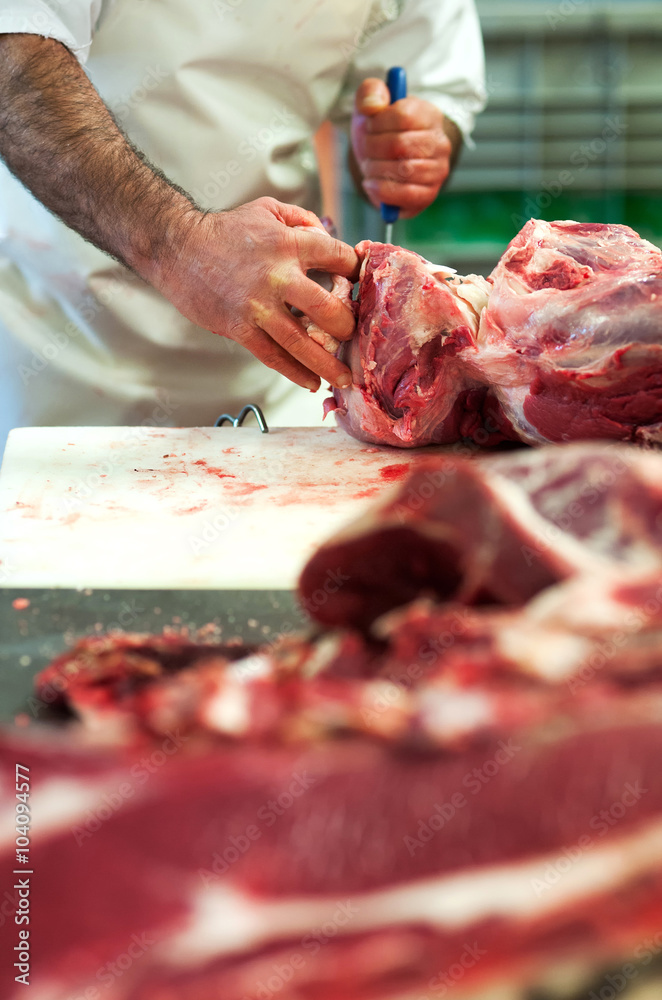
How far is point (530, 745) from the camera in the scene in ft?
2.34

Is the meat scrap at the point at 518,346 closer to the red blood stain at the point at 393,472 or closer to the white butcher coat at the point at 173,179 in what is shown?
the red blood stain at the point at 393,472

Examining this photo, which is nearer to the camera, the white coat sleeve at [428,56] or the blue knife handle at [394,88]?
the blue knife handle at [394,88]

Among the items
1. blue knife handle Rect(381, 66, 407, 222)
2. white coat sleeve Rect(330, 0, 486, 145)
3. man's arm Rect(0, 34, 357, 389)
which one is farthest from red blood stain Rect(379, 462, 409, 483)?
white coat sleeve Rect(330, 0, 486, 145)

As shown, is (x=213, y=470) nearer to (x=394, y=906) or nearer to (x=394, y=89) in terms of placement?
(x=394, y=906)

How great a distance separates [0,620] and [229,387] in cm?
145

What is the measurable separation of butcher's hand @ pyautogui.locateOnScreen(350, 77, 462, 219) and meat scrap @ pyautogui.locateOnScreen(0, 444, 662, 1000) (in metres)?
1.96

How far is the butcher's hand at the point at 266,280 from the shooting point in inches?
67.3

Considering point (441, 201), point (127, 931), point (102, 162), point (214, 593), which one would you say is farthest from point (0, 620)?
point (441, 201)

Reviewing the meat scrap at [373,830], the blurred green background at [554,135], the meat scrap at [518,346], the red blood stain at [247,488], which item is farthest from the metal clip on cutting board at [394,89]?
the blurred green background at [554,135]

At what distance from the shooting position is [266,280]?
5.61 ft

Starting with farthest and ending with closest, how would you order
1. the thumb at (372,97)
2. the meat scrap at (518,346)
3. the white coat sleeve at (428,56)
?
the white coat sleeve at (428,56)
the thumb at (372,97)
the meat scrap at (518,346)

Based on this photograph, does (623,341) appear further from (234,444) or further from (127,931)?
(127,931)

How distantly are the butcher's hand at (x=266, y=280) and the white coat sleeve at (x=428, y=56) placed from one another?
3.31ft

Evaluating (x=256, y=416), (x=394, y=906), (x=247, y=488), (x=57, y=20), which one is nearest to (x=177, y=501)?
(x=247, y=488)
